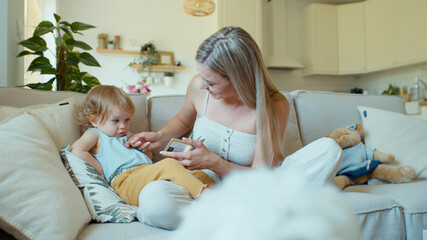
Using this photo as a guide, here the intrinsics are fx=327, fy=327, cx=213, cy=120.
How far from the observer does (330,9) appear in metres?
5.46

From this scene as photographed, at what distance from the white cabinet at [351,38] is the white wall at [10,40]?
478 centimetres

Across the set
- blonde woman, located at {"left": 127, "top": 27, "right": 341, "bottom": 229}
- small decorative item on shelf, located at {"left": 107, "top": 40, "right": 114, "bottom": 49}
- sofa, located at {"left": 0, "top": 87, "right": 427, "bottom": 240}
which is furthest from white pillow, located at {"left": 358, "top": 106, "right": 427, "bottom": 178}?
small decorative item on shelf, located at {"left": 107, "top": 40, "right": 114, "bottom": 49}

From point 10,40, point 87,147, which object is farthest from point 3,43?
point 87,147

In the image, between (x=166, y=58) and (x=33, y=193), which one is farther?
(x=166, y=58)

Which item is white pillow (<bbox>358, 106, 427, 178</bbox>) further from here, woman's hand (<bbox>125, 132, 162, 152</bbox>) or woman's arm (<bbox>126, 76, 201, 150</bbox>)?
woman's hand (<bbox>125, 132, 162, 152</bbox>)

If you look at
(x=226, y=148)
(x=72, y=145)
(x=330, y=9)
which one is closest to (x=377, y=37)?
(x=330, y=9)

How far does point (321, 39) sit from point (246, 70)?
4.47m

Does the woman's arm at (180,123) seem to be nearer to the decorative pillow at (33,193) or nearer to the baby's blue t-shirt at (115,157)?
the baby's blue t-shirt at (115,157)

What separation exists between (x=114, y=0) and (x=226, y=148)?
4514 mm

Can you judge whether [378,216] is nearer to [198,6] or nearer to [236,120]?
[236,120]

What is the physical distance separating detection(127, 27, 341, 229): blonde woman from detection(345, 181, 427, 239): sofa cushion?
33cm

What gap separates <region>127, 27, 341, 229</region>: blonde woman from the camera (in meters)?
1.28

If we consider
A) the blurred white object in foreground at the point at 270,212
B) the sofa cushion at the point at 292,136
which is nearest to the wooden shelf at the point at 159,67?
the sofa cushion at the point at 292,136

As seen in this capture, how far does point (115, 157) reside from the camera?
4.56ft
